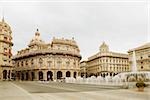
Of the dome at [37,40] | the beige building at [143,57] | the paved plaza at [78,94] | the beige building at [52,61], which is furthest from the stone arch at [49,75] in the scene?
the paved plaza at [78,94]

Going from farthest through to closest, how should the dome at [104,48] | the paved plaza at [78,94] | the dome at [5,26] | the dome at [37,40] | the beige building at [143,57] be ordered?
the dome at [104,48] < the dome at [37,40] < the beige building at [143,57] < the dome at [5,26] < the paved plaza at [78,94]

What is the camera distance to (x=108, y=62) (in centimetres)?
10694

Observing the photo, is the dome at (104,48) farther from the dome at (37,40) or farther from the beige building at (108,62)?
the dome at (37,40)

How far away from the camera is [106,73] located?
106m

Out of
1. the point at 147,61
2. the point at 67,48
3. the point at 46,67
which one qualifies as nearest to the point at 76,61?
the point at 67,48

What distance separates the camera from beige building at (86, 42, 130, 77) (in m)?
107

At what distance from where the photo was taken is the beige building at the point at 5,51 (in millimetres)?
72375

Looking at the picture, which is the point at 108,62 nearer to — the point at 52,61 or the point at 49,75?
the point at 52,61

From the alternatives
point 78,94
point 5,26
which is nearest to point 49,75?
point 5,26

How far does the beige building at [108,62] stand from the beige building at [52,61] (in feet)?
57.9

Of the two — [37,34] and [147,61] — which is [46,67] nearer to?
[37,34]

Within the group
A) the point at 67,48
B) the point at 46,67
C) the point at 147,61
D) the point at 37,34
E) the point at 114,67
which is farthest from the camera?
the point at 114,67

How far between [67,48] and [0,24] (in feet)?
92.7

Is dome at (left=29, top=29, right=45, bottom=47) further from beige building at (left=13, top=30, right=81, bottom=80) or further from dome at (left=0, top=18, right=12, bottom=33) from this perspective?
dome at (left=0, top=18, right=12, bottom=33)
